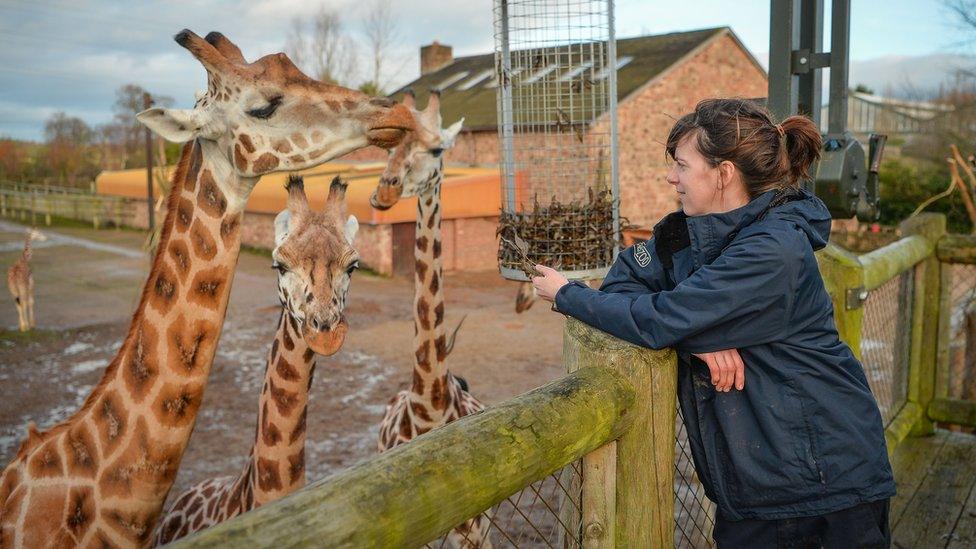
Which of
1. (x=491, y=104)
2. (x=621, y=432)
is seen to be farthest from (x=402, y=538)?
(x=491, y=104)

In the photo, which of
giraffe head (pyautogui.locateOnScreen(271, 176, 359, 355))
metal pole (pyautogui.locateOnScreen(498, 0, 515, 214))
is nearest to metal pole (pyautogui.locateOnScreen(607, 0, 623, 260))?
metal pole (pyautogui.locateOnScreen(498, 0, 515, 214))

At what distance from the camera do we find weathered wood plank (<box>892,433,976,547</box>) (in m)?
3.68

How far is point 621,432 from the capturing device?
2.02 m

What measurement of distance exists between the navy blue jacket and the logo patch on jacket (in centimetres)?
17

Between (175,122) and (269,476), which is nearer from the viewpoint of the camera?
(175,122)

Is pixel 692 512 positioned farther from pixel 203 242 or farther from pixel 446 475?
pixel 446 475

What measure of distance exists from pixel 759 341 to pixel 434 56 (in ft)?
97.5

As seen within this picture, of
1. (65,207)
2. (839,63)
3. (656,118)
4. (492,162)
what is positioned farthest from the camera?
(65,207)

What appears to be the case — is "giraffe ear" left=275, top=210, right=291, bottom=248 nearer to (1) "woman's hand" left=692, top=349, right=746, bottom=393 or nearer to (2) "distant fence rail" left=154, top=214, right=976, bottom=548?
(2) "distant fence rail" left=154, top=214, right=976, bottom=548

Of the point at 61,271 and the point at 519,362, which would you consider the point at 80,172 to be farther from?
the point at 519,362

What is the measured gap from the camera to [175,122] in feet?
7.82

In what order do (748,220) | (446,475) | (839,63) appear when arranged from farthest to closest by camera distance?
1. (839,63)
2. (748,220)
3. (446,475)

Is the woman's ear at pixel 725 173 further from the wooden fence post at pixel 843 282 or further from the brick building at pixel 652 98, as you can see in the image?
the brick building at pixel 652 98

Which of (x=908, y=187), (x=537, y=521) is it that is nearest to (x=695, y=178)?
(x=537, y=521)
